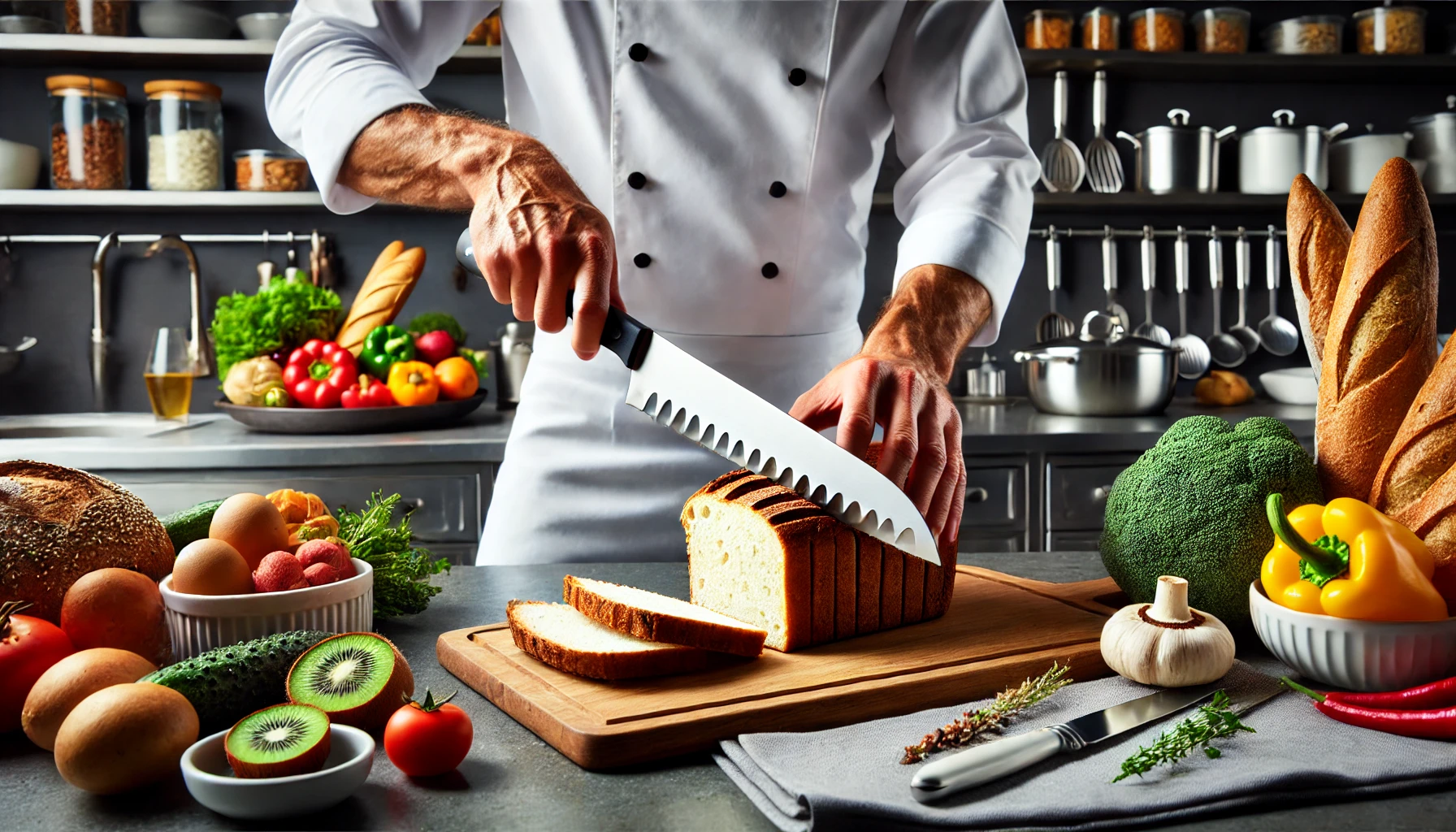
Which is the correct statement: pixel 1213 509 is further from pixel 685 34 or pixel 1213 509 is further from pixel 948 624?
pixel 685 34

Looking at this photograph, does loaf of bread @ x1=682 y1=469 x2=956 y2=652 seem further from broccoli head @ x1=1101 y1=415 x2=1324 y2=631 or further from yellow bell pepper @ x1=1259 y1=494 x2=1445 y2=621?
yellow bell pepper @ x1=1259 y1=494 x2=1445 y2=621

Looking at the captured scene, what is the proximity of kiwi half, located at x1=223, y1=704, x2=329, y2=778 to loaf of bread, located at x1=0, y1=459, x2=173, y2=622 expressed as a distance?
0.29 meters

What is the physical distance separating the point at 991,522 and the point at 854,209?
1251 mm

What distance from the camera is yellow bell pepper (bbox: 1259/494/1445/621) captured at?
0.88m

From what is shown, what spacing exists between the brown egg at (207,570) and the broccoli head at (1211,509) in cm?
84

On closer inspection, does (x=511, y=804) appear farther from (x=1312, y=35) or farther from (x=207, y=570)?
(x=1312, y=35)

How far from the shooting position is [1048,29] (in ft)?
10.8

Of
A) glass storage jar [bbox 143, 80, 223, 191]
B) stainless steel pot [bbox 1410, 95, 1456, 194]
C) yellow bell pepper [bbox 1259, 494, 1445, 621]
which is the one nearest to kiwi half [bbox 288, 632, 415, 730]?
yellow bell pepper [bbox 1259, 494, 1445, 621]

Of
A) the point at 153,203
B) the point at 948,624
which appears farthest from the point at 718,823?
the point at 153,203

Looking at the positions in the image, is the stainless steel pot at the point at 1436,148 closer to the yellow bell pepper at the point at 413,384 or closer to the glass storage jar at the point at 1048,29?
the glass storage jar at the point at 1048,29

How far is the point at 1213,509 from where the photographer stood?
1.08m

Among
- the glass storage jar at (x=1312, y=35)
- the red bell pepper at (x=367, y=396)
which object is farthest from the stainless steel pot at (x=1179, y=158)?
the red bell pepper at (x=367, y=396)

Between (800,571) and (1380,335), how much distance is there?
588 mm

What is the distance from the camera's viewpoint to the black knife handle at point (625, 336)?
1154 mm
